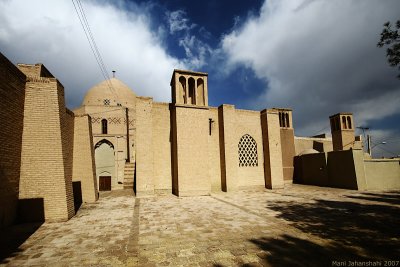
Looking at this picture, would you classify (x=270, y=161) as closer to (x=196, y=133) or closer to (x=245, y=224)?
(x=196, y=133)

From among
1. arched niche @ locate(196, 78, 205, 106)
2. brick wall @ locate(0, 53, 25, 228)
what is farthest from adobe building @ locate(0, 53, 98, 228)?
arched niche @ locate(196, 78, 205, 106)

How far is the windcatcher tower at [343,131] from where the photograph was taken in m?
24.0

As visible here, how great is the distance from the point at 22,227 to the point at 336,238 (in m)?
8.78

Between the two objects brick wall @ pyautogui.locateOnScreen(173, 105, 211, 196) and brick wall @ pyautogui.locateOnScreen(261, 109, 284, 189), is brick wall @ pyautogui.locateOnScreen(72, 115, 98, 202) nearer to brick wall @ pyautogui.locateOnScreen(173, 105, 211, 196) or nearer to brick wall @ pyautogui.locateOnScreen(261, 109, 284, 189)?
brick wall @ pyautogui.locateOnScreen(173, 105, 211, 196)

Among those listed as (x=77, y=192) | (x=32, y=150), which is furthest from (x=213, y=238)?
(x=77, y=192)

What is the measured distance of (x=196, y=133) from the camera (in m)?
14.0

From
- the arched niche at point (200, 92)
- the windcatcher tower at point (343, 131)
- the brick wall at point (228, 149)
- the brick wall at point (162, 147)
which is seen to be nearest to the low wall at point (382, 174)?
the windcatcher tower at point (343, 131)

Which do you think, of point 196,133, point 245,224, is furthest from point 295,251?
point 196,133

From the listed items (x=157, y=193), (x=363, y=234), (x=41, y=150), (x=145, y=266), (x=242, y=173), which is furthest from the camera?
(x=242, y=173)

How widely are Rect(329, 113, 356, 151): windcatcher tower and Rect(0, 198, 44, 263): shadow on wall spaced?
26.0 meters

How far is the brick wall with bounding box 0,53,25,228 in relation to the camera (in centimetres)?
683

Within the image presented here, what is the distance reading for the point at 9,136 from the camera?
23.6 feet

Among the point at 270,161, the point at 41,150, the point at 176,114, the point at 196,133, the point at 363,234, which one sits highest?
the point at 176,114

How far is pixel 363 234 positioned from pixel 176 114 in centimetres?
1031
